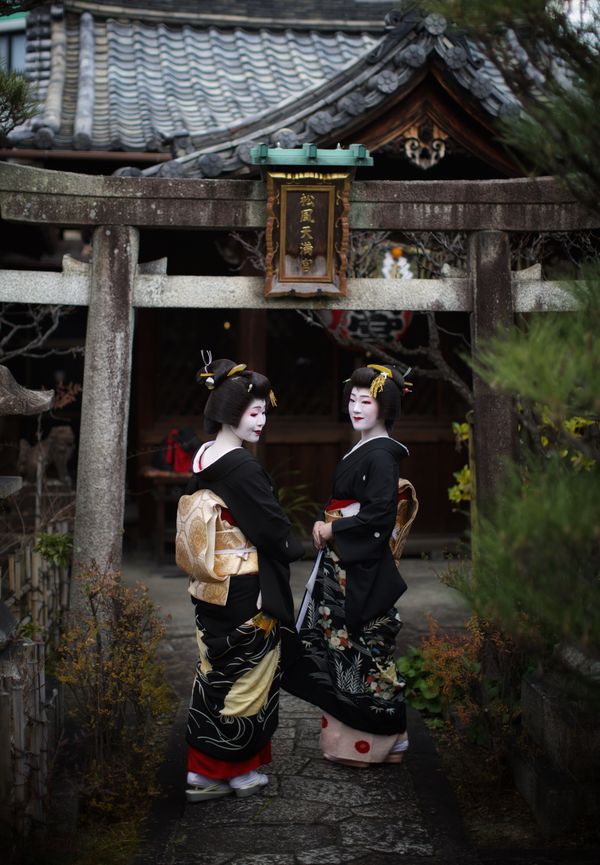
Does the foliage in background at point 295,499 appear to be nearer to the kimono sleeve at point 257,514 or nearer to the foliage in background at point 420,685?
the foliage in background at point 420,685

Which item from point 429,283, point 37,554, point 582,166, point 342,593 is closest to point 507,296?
point 429,283

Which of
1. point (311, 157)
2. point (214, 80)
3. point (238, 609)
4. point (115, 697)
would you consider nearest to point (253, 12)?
point (214, 80)

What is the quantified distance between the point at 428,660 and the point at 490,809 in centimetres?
90

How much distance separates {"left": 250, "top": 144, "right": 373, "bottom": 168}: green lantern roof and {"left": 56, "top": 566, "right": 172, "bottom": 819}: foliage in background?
266 centimetres

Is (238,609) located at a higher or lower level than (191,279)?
lower

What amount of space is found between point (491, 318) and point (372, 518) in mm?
1720

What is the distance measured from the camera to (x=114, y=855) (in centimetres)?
464

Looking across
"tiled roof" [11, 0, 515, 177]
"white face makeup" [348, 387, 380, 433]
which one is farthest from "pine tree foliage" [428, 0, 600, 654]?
"tiled roof" [11, 0, 515, 177]

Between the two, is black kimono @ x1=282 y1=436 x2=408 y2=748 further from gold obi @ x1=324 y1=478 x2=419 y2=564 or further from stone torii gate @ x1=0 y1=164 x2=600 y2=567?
stone torii gate @ x1=0 y1=164 x2=600 y2=567

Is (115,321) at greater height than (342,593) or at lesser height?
→ greater

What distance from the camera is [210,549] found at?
511cm

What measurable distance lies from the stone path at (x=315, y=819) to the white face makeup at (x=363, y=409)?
6.34ft

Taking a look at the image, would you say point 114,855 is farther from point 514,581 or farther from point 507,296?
point 507,296

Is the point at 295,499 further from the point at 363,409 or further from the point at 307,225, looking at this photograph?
the point at 363,409
